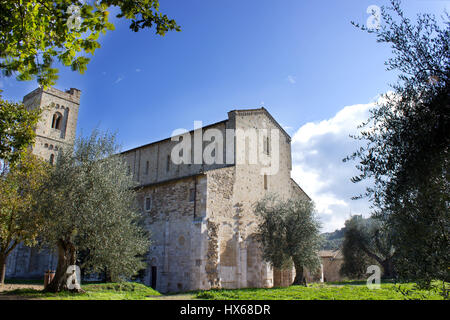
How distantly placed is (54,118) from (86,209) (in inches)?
1131

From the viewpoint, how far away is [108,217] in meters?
14.5

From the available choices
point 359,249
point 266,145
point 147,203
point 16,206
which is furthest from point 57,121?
point 359,249

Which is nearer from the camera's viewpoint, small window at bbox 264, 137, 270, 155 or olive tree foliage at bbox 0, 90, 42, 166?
olive tree foliage at bbox 0, 90, 42, 166

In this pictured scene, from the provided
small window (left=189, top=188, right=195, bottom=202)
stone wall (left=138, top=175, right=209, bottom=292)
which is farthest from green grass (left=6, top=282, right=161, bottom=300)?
small window (left=189, top=188, right=195, bottom=202)

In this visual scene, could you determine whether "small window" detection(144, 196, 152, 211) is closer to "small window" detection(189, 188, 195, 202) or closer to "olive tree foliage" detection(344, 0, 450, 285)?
"small window" detection(189, 188, 195, 202)

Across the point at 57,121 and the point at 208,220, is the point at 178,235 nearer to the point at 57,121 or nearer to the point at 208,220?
the point at 208,220

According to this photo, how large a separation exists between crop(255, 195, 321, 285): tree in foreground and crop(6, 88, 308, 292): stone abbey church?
1.95 m

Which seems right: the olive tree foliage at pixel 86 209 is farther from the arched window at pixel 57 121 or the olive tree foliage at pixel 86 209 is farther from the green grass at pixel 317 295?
the arched window at pixel 57 121

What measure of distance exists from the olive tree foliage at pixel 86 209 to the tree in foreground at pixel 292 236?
9.50m

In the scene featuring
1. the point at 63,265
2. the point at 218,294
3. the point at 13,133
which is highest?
the point at 13,133

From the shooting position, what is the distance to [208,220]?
21.2 metres

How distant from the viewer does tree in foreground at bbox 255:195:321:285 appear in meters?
21.0

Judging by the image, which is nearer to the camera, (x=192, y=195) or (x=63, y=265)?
(x=63, y=265)

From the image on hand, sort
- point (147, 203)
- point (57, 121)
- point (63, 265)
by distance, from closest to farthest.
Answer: point (63, 265), point (147, 203), point (57, 121)
